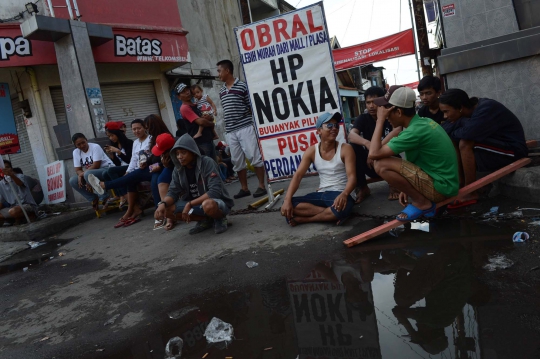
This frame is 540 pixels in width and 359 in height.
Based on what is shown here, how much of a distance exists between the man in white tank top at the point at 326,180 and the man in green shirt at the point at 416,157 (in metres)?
0.59

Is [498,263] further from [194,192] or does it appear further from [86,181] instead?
[86,181]

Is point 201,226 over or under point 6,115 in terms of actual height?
under

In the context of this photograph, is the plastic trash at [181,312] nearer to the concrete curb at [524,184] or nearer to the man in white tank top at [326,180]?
the man in white tank top at [326,180]

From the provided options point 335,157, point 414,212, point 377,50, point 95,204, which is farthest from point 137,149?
point 377,50

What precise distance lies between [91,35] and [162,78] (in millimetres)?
3137

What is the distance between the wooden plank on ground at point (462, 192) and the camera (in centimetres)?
365

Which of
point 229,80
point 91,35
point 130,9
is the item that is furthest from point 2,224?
point 130,9

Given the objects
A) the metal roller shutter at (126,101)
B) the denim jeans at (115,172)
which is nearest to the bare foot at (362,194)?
the denim jeans at (115,172)

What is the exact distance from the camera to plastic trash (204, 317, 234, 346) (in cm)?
250

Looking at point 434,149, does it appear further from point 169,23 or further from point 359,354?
point 169,23

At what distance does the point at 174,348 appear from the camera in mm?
2527

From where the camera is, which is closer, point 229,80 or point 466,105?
point 466,105

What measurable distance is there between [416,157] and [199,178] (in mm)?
2541

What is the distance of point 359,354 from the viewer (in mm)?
2143
